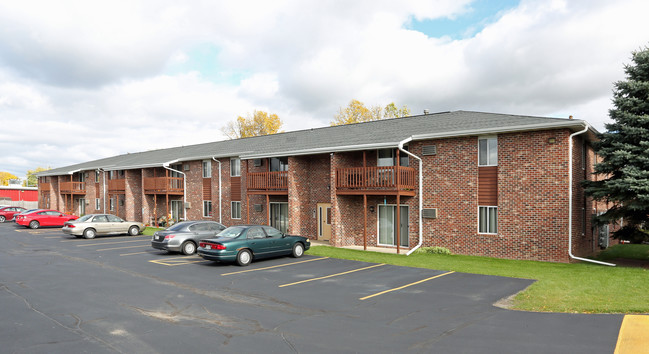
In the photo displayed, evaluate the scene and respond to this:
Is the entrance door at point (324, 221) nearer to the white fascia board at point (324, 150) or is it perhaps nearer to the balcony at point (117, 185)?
the white fascia board at point (324, 150)

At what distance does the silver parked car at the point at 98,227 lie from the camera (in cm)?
2311

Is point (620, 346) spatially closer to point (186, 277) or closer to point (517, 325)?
point (517, 325)

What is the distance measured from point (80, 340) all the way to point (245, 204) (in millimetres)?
19013

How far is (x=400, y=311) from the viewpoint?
8781 millimetres

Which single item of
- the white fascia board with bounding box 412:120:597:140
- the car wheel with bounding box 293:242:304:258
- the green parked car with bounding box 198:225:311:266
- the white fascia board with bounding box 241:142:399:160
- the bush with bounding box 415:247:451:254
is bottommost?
the bush with bounding box 415:247:451:254

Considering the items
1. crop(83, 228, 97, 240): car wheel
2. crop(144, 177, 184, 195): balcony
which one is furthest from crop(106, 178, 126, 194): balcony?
crop(83, 228, 97, 240): car wheel

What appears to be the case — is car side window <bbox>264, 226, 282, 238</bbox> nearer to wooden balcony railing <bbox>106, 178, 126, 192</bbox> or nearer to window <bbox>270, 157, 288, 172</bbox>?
window <bbox>270, 157, 288, 172</bbox>

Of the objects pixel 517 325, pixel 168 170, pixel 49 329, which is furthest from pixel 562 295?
pixel 168 170

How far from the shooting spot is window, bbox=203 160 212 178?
28.6 meters

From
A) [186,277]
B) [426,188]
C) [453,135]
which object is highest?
[453,135]

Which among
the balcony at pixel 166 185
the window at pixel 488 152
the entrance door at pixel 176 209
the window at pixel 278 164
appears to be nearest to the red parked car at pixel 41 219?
the balcony at pixel 166 185

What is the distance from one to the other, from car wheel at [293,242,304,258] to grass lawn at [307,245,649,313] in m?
1.06

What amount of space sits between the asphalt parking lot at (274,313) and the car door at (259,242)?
879 mm

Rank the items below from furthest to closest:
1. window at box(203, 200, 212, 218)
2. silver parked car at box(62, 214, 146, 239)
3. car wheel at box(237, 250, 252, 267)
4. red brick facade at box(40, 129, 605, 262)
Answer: window at box(203, 200, 212, 218), silver parked car at box(62, 214, 146, 239), red brick facade at box(40, 129, 605, 262), car wheel at box(237, 250, 252, 267)
